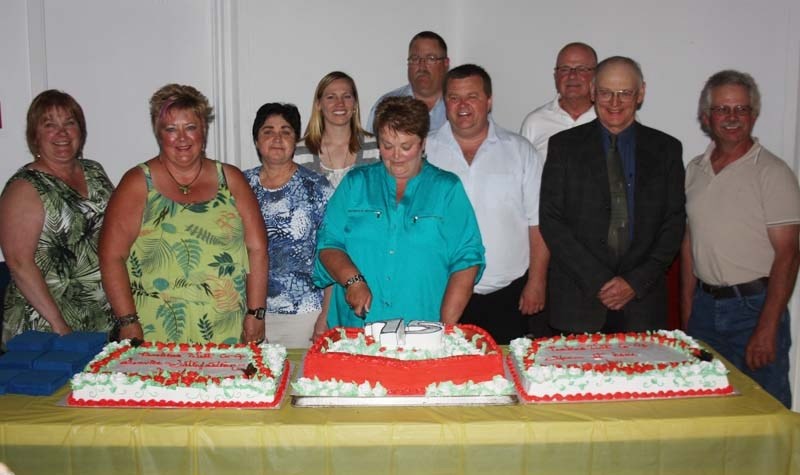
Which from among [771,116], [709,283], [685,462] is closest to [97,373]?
[685,462]

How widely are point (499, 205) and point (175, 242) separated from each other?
1.46 meters

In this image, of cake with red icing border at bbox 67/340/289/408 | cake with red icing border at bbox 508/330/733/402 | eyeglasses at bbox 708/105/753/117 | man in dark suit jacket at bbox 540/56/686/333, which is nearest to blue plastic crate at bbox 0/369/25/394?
cake with red icing border at bbox 67/340/289/408

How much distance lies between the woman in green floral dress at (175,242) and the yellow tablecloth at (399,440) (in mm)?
714

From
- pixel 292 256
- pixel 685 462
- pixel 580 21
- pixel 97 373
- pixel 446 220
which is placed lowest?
pixel 685 462

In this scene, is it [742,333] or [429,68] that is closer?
[742,333]

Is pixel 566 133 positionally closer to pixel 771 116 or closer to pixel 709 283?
pixel 709 283

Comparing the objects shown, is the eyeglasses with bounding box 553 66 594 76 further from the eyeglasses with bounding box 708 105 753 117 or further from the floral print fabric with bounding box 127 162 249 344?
the floral print fabric with bounding box 127 162 249 344

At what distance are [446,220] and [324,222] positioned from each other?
497mm

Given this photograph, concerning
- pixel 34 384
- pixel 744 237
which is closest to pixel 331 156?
pixel 34 384

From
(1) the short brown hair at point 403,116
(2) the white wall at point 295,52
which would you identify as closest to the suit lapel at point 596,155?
(1) the short brown hair at point 403,116

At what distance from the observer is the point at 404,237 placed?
2.97m

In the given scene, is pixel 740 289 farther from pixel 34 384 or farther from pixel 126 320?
pixel 34 384

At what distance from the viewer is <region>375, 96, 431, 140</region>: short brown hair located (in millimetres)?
2867

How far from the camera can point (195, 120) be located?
3027 millimetres
